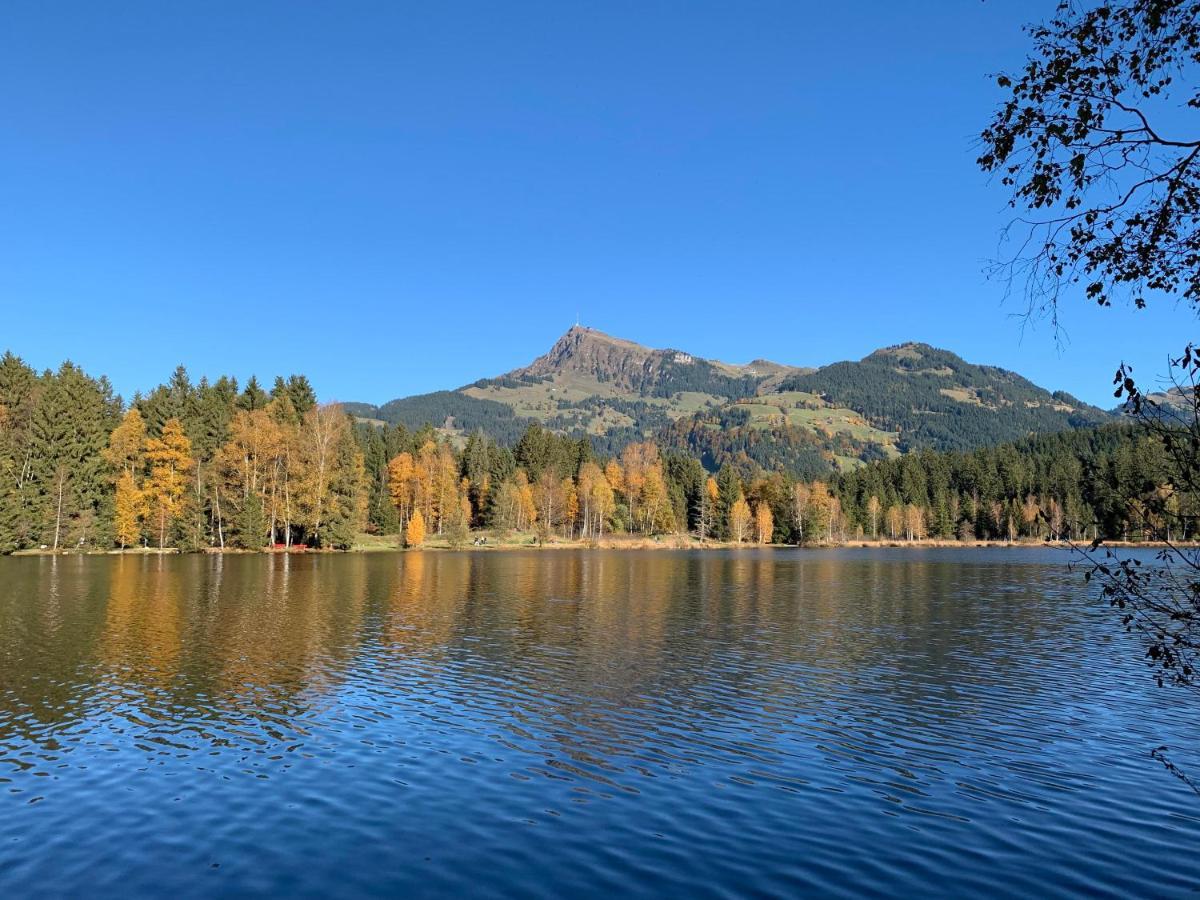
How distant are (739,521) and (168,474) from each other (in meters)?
123

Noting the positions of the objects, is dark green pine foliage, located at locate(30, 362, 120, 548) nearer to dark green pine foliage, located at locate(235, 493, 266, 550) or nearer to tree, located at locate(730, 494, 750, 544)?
dark green pine foliage, located at locate(235, 493, 266, 550)

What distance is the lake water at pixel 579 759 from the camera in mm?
13680

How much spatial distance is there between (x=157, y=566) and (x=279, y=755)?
241 feet

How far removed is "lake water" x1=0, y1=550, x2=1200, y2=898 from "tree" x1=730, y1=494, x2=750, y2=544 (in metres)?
145

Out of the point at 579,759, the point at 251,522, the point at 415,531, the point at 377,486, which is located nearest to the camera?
the point at 579,759

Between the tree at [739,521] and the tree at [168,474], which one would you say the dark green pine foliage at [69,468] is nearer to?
the tree at [168,474]

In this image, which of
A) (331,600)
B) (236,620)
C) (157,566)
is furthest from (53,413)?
(236,620)

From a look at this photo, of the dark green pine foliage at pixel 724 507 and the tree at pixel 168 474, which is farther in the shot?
the dark green pine foliage at pixel 724 507

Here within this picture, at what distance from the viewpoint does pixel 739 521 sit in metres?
190

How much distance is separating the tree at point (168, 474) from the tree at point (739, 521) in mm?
119670

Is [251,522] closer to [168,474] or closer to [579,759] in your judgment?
[168,474]

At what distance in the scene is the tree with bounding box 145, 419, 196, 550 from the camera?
107 m

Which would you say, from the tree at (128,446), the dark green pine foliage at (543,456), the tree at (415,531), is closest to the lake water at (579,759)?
the tree at (128,446)

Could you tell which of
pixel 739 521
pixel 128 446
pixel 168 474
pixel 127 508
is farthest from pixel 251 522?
pixel 739 521
